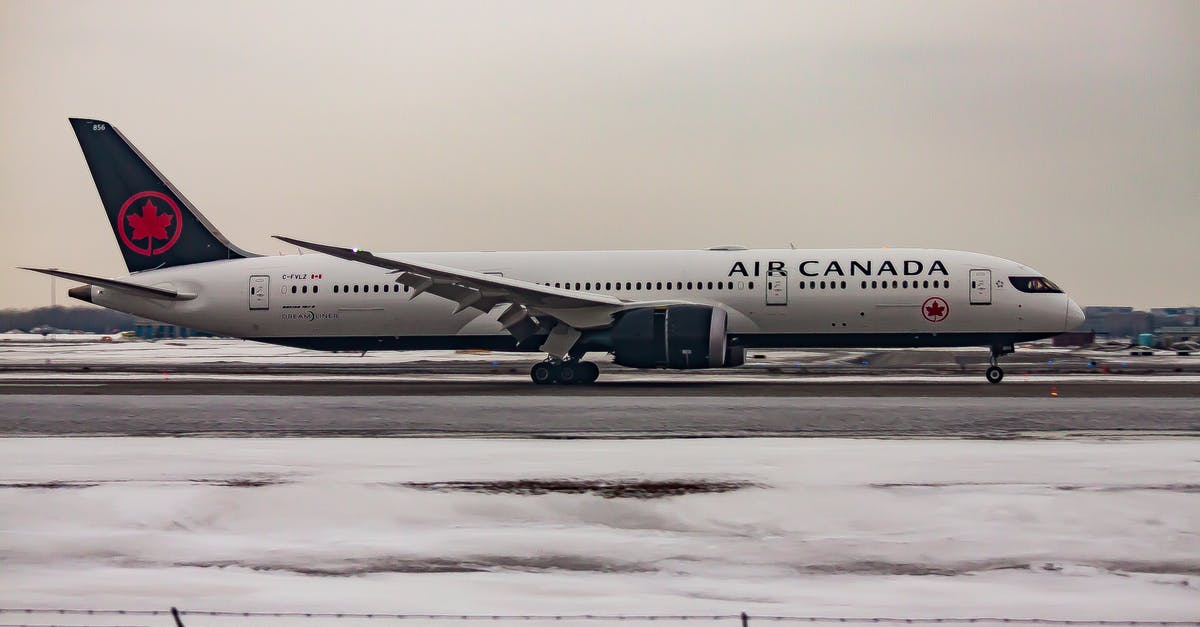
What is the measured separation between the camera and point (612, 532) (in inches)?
362

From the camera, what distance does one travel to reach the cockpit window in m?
26.6

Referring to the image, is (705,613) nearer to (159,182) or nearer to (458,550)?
(458,550)

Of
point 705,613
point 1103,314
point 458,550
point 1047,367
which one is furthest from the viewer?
point 1103,314

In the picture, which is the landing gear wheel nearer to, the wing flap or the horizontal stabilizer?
the wing flap

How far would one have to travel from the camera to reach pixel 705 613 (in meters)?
6.93

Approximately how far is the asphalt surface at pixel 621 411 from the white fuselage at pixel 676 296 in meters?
2.31

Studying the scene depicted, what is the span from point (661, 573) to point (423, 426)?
879 centimetres

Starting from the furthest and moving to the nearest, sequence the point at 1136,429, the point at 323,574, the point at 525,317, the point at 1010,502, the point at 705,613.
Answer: the point at 525,317
the point at 1136,429
the point at 1010,502
the point at 323,574
the point at 705,613

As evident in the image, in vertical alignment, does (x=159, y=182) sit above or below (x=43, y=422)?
above

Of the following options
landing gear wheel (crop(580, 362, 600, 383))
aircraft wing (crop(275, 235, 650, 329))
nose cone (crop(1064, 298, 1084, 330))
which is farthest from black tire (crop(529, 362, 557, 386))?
nose cone (crop(1064, 298, 1084, 330))

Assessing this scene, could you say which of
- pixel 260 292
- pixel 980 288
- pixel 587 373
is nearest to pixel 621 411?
pixel 587 373

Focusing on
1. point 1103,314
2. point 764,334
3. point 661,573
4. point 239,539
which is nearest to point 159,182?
point 764,334

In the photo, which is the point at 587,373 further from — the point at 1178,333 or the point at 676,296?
the point at 1178,333

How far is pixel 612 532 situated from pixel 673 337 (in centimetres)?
1538
